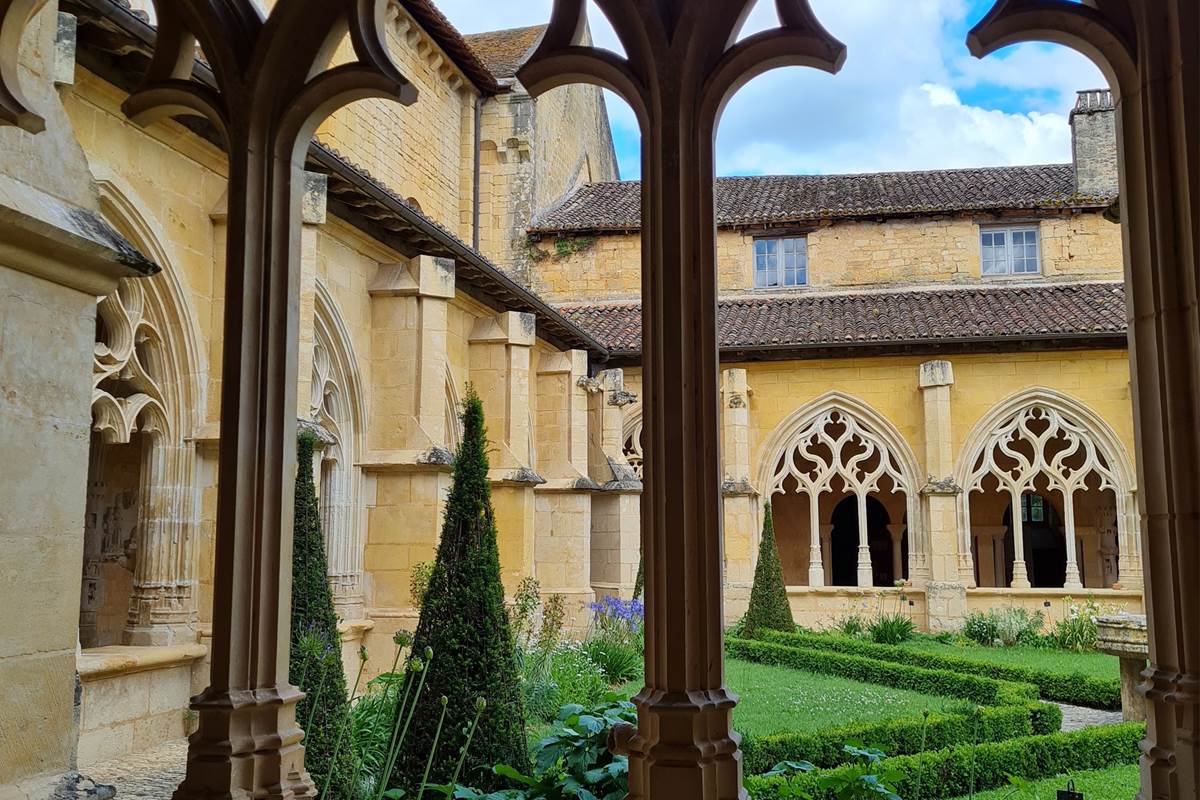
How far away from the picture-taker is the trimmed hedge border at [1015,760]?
5566mm

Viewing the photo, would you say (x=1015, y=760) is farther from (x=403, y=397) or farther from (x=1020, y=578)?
(x=1020, y=578)

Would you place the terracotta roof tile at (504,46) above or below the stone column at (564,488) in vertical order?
above

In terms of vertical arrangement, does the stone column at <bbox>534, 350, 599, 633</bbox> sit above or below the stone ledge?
above

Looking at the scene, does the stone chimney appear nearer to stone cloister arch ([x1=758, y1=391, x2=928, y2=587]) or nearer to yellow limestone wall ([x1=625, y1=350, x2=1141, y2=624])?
yellow limestone wall ([x1=625, y1=350, x2=1141, y2=624])

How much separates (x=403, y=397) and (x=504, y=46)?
1027cm

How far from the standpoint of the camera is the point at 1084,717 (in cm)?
859

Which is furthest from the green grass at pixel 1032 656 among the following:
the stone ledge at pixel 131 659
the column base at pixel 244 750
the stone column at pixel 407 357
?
the column base at pixel 244 750

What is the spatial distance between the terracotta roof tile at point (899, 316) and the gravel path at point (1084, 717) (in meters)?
6.96

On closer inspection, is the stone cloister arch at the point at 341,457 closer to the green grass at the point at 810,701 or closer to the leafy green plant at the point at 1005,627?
the green grass at the point at 810,701

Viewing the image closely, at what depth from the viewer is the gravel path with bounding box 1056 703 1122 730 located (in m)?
8.15

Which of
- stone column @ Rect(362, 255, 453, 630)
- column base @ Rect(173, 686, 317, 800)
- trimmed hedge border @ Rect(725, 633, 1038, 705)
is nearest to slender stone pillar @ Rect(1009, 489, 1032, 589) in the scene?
trimmed hedge border @ Rect(725, 633, 1038, 705)

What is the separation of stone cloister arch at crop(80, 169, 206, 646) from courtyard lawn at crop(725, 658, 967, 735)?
12.4 feet

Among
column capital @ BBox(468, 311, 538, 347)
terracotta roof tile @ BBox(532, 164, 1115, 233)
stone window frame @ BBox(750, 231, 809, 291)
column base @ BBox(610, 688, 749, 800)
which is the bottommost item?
column base @ BBox(610, 688, 749, 800)

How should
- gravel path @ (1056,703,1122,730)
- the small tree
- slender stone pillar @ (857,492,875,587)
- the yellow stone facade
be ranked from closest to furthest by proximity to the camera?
the yellow stone facade → gravel path @ (1056,703,1122,730) → the small tree → slender stone pillar @ (857,492,875,587)
